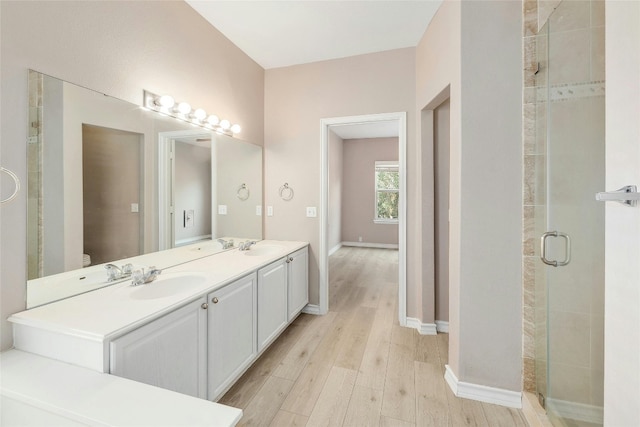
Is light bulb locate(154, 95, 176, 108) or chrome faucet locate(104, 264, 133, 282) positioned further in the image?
light bulb locate(154, 95, 176, 108)

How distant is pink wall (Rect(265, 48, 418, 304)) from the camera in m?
2.70

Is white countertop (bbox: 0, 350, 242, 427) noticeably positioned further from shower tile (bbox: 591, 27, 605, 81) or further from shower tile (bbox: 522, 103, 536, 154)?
shower tile (bbox: 591, 27, 605, 81)

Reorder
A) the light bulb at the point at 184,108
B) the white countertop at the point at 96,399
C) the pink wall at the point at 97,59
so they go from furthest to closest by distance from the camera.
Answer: the light bulb at the point at 184,108, the pink wall at the point at 97,59, the white countertop at the point at 96,399

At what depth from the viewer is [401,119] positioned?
268cm

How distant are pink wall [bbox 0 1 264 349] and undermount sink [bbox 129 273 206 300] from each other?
463 millimetres

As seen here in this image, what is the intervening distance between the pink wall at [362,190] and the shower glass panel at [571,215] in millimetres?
5130

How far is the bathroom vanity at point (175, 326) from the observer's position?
1.03 metres

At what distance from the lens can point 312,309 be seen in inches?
118

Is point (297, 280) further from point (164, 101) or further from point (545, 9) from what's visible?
point (545, 9)

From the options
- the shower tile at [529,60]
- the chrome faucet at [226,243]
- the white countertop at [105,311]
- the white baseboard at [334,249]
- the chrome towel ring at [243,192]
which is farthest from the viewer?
the white baseboard at [334,249]
